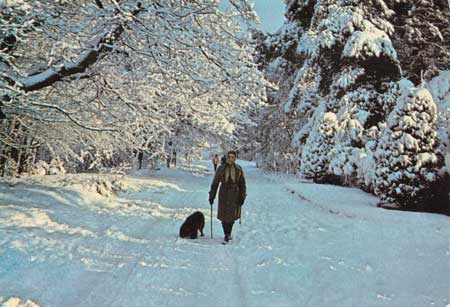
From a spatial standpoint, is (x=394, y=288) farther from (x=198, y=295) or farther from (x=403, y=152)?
(x=403, y=152)

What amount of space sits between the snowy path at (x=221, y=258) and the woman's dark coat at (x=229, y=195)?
1.65 feet

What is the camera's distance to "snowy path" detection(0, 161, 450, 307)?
448 centimetres

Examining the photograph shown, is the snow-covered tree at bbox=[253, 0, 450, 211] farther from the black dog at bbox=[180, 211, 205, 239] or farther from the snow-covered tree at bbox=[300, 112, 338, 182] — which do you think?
the black dog at bbox=[180, 211, 205, 239]

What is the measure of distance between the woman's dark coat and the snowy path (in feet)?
1.65

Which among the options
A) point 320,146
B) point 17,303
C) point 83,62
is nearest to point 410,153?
point 83,62

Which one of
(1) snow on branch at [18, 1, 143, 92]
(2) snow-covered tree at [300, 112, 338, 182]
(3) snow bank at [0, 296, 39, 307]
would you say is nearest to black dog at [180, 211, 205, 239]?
(1) snow on branch at [18, 1, 143, 92]

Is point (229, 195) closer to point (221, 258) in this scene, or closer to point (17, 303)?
point (221, 258)

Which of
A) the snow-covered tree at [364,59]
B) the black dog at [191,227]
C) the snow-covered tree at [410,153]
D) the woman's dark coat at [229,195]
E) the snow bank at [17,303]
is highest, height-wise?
the snow-covered tree at [364,59]

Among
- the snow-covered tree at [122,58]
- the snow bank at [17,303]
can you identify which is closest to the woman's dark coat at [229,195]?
the snow-covered tree at [122,58]

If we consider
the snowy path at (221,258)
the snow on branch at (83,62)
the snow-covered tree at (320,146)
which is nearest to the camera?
the snowy path at (221,258)

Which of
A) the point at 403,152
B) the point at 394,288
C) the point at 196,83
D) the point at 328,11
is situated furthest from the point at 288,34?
the point at 394,288

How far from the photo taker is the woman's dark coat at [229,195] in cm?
775

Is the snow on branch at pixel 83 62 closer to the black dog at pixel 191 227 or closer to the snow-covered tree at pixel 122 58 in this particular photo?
the snow-covered tree at pixel 122 58

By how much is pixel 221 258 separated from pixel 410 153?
23.2 ft
